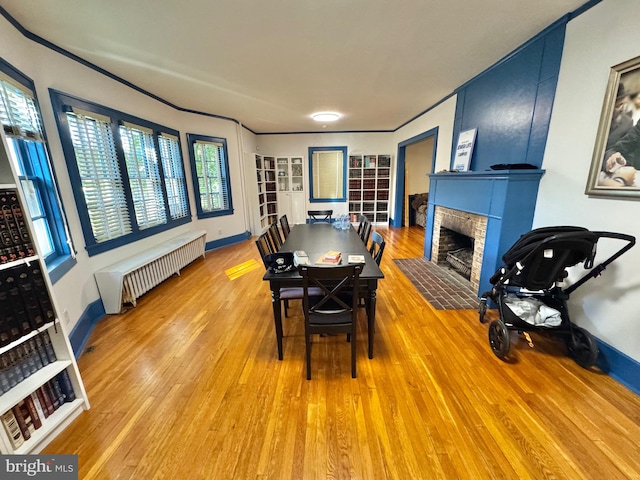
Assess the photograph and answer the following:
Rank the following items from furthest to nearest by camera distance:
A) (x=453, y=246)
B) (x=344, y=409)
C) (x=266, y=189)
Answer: (x=266, y=189) < (x=453, y=246) < (x=344, y=409)

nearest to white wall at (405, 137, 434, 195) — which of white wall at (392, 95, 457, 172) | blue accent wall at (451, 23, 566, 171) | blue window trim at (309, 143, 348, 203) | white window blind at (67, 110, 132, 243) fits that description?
blue window trim at (309, 143, 348, 203)

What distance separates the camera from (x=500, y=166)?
260 cm

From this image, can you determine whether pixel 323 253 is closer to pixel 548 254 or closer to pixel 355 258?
pixel 355 258

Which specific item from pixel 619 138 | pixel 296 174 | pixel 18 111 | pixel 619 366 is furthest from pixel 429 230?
pixel 18 111

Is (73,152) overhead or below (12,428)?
overhead

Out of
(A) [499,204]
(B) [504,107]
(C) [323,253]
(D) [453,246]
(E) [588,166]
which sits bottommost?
(D) [453,246]

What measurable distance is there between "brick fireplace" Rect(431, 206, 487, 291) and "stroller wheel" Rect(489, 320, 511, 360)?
0.99 metres

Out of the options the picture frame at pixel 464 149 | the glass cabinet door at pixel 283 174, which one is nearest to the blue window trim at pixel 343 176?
the glass cabinet door at pixel 283 174

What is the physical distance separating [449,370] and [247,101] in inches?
180

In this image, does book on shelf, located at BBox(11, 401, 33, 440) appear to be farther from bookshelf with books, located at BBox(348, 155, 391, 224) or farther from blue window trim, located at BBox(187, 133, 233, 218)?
bookshelf with books, located at BBox(348, 155, 391, 224)

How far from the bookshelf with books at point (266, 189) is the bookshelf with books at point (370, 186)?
2249 millimetres

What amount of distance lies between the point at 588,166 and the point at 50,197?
183 inches

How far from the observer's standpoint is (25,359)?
1385 mm

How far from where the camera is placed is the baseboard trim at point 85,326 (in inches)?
85.4
